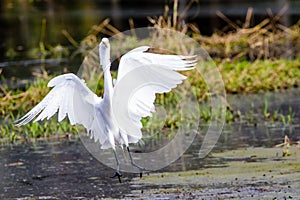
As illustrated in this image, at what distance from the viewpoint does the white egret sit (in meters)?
6.69

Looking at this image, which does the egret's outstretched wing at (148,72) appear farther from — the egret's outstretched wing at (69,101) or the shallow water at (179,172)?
the shallow water at (179,172)

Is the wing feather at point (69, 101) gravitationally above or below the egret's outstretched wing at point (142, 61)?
below

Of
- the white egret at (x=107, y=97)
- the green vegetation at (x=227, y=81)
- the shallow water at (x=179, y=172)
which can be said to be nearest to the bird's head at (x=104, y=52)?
the white egret at (x=107, y=97)

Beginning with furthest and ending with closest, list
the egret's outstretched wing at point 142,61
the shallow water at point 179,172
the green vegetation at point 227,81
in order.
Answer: the green vegetation at point 227,81, the shallow water at point 179,172, the egret's outstretched wing at point 142,61

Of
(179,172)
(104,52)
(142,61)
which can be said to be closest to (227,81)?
(179,172)

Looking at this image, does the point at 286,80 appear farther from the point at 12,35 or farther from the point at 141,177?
the point at 12,35

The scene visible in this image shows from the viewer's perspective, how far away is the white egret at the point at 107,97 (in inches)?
263

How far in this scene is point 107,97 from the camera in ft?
Result: 22.4

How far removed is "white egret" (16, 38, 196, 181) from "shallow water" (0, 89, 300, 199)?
1.45 feet

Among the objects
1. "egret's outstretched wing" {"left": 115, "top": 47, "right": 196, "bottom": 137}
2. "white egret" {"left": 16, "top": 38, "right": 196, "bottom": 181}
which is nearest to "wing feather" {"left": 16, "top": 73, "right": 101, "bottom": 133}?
"white egret" {"left": 16, "top": 38, "right": 196, "bottom": 181}

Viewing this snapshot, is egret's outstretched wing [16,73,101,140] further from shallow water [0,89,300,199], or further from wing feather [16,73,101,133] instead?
shallow water [0,89,300,199]

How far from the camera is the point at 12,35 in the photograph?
2091 centimetres

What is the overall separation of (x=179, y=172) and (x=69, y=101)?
1292 mm

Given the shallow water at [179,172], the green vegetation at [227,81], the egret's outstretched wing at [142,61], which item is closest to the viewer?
the egret's outstretched wing at [142,61]
